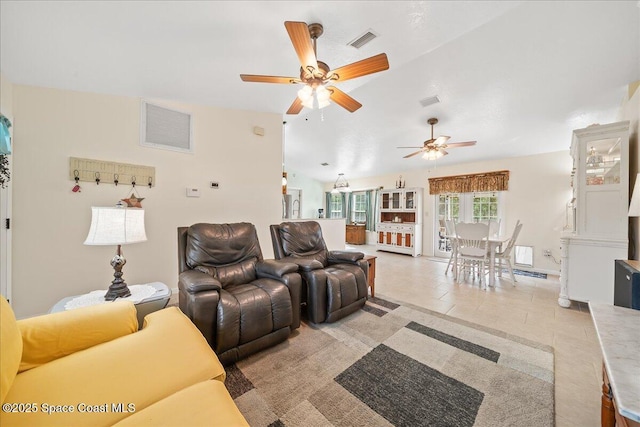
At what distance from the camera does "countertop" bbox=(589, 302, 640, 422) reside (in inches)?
22.2

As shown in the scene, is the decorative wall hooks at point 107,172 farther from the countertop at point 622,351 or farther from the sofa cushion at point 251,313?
the countertop at point 622,351

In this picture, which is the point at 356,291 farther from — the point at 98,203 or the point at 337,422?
the point at 98,203

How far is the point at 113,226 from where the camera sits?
153 cm

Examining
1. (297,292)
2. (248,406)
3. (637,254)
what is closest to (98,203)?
(297,292)

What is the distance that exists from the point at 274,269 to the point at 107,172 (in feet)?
7.08

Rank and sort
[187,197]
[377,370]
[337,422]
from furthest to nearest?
[187,197]
[377,370]
[337,422]

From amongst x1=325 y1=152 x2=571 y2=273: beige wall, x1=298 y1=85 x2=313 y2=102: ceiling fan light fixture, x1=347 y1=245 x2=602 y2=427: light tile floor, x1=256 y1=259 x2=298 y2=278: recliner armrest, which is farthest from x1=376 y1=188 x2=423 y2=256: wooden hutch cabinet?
x1=298 y1=85 x2=313 y2=102: ceiling fan light fixture

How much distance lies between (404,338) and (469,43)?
2995 mm

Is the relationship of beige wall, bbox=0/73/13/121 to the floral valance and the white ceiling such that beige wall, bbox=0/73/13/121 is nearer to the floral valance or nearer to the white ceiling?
the white ceiling

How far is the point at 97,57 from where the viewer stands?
2.01 metres

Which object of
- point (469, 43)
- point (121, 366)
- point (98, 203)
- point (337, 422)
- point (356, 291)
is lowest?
point (337, 422)

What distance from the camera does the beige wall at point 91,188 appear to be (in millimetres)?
2162

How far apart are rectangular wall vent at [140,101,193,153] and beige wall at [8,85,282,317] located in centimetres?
7

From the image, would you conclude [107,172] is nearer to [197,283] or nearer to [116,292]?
[116,292]
